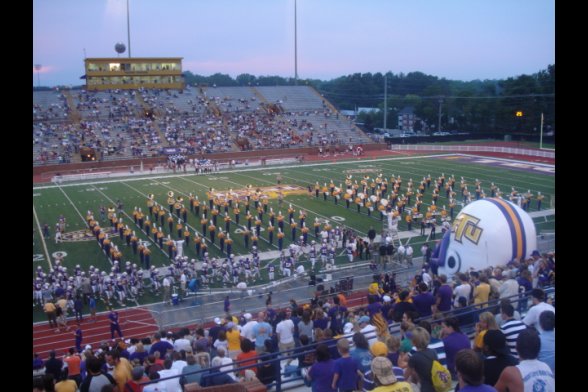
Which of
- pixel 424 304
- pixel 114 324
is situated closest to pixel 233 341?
pixel 424 304

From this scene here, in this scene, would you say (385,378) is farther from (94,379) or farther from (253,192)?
(253,192)

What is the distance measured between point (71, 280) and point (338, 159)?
25046 mm

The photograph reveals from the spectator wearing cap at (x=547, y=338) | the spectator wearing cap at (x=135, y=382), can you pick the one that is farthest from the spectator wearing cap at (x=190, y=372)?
the spectator wearing cap at (x=547, y=338)

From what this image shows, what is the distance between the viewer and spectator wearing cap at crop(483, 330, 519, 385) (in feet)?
11.9

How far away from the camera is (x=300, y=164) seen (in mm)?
34094

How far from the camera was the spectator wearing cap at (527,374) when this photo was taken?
3.18 meters

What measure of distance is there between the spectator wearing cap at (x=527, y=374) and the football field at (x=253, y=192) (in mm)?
10560

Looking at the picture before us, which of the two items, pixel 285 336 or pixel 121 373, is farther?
pixel 285 336

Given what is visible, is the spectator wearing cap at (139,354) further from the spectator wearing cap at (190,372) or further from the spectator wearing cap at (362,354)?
the spectator wearing cap at (362,354)

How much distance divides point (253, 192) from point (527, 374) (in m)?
20.4

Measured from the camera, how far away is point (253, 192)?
2339cm

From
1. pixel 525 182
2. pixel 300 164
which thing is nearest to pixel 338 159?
pixel 300 164
